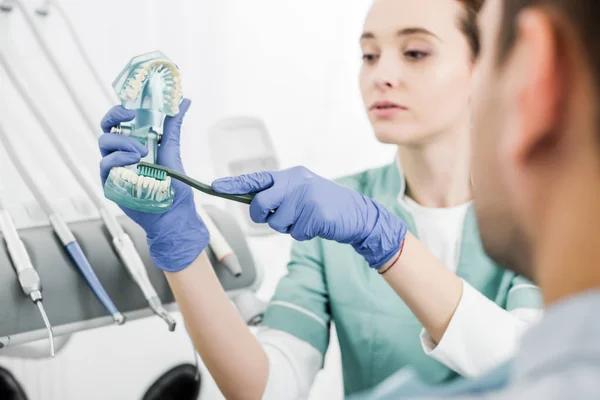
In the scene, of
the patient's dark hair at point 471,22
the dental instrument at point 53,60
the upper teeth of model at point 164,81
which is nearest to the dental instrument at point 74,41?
the dental instrument at point 53,60

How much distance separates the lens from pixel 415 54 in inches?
43.4

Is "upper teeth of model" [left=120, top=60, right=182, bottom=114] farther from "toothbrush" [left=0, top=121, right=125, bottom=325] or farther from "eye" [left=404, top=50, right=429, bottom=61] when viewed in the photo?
"eye" [left=404, top=50, right=429, bottom=61]

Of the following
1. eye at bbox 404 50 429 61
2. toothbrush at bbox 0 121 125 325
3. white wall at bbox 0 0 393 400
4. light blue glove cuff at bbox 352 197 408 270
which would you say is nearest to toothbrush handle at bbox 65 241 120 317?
toothbrush at bbox 0 121 125 325

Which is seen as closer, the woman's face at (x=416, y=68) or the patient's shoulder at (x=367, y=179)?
the woman's face at (x=416, y=68)

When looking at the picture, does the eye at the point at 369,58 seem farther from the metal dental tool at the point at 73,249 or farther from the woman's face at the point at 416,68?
the metal dental tool at the point at 73,249

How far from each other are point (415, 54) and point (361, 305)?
459mm

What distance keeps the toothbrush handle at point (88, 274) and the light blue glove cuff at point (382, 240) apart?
0.38 meters

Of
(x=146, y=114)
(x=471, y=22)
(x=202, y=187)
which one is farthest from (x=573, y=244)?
(x=471, y=22)

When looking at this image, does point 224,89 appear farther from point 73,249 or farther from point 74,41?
point 73,249

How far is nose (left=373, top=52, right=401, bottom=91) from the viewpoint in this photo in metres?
1.11

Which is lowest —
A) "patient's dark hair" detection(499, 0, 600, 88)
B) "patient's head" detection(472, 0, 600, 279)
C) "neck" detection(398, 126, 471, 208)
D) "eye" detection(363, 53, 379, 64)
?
"neck" detection(398, 126, 471, 208)

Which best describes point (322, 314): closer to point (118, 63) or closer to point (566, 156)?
point (118, 63)

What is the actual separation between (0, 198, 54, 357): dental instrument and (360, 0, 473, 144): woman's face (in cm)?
61

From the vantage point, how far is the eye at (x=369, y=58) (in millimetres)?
1146
